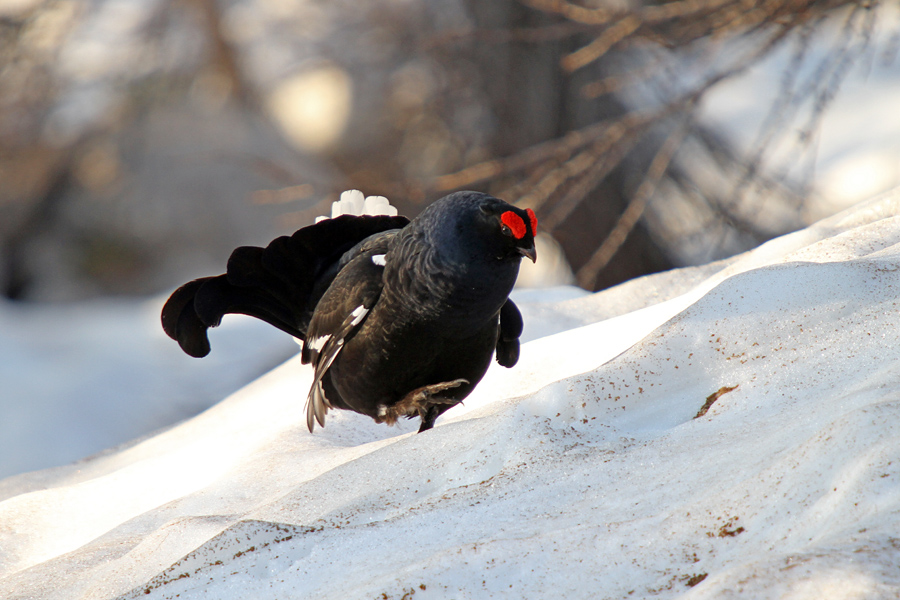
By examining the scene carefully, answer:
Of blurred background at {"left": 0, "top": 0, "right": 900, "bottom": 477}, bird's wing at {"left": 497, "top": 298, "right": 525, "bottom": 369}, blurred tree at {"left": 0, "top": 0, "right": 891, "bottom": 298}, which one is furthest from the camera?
blurred tree at {"left": 0, "top": 0, "right": 891, "bottom": 298}

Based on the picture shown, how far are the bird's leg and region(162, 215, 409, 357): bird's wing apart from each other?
16.7 inches

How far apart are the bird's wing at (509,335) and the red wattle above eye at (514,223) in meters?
0.42

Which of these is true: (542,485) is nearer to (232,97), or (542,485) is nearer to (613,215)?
(613,215)

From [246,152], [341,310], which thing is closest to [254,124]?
[246,152]

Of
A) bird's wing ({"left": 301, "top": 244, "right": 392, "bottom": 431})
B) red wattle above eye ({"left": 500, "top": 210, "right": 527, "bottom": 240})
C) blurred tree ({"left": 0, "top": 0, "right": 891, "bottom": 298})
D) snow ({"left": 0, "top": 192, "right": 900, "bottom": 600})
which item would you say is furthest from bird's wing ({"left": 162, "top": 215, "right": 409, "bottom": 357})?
blurred tree ({"left": 0, "top": 0, "right": 891, "bottom": 298})

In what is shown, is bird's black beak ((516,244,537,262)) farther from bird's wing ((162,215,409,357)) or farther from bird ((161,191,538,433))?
bird's wing ((162,215,409,357))

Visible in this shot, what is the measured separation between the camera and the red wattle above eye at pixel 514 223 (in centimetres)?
143

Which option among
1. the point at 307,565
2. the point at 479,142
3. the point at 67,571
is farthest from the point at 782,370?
the point at 479,142

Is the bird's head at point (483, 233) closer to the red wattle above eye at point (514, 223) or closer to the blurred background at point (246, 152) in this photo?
the red wattle above eye at point (514, 223)

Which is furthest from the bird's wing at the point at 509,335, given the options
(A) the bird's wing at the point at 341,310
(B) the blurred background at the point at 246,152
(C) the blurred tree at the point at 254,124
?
(C) the blurred tree at the point at 254,124

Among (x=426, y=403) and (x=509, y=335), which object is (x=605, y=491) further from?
(x=509, y=335)

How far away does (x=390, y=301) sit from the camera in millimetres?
1596

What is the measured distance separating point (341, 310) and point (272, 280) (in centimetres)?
37

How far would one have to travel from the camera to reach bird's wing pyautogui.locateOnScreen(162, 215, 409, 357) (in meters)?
1.95
